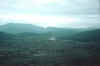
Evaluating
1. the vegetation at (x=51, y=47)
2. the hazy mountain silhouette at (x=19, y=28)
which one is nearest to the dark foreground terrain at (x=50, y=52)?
the vegetation at (x=51, y=47)

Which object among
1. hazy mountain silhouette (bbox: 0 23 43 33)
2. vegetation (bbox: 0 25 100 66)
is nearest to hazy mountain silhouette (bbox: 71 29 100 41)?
vegetation (bbox: 0 25 100 66)

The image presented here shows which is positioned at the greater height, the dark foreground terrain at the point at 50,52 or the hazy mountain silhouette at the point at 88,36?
the hazy mountain silhouette at the point at 88,36

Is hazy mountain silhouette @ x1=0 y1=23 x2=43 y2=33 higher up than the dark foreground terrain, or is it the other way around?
hazy mountain silhouette @ x1=0 y1=23 x2=43 y2=33

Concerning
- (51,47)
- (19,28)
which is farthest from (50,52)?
(19,28)

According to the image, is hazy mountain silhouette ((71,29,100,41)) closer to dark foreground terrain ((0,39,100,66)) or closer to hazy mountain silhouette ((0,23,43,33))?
dark foreground terrain ((0,39,100,66))

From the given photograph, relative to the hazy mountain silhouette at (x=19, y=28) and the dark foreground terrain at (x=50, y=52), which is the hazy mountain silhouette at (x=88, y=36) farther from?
Result: the hazy mountain silhouette at (x=19, y=28)

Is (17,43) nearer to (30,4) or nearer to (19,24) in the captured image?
(19,24)

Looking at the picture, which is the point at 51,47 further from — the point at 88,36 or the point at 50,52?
the point at 88,36

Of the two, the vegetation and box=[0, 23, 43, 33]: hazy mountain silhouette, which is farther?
box=[0, 23, 43, 33]: hazy mountain silhouette

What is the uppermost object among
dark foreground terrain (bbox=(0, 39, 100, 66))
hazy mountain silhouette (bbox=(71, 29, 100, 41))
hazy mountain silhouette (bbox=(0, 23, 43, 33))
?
hazy mountain silhouette (bbox=(0, 23, 43, 33))
